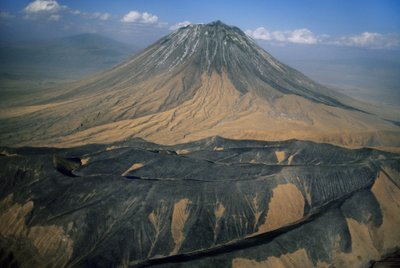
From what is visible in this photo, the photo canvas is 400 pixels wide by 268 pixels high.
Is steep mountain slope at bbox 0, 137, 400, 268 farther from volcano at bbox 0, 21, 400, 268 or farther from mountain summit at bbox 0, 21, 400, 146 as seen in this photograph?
mountain summit at bbox 0, 21, 400, 146

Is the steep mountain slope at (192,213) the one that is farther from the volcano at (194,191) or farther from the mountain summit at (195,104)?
the mountain summit at (195,104)

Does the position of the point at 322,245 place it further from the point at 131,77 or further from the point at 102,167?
the point at 131,77

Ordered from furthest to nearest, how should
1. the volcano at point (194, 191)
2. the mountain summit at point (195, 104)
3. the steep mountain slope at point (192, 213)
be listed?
the mountain summit at point (195, 104)
the volcano at point (194, 191)
the steep mountain slope at point (192, 213)

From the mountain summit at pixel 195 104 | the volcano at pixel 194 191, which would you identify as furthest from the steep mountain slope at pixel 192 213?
the mountain summit at pixel 195 104

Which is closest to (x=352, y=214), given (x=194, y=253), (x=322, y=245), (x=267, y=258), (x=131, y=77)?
(x=322, y=245)

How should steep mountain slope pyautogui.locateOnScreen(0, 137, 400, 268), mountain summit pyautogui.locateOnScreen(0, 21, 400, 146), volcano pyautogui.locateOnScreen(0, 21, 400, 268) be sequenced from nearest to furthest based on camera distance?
steep mountain slope pyautogui.locateOnScreen(0, 137, 400, 268)
volcano pyautogui.locateOnScreen(0, 21, 400, 268)
mountain summit pyautogui.locateOnScreen(0, 21, 400, 146)

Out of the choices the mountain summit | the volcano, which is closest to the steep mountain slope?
the volcano
